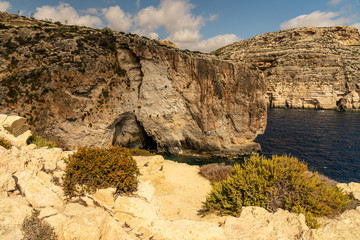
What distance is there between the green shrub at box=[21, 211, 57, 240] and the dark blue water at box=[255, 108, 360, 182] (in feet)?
83.7

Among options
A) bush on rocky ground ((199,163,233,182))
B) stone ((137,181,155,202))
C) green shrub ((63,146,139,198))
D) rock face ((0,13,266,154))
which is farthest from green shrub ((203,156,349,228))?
rock face ((0,13,266,154))

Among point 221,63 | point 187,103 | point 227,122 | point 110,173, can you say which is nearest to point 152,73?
point 187,103

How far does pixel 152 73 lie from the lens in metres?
24.2

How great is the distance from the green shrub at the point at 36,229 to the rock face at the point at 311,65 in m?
80.7

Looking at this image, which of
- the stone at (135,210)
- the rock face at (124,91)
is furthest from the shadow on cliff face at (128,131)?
the stone at (135,210)

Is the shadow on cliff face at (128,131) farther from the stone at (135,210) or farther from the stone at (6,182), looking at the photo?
the stone at (6,182)

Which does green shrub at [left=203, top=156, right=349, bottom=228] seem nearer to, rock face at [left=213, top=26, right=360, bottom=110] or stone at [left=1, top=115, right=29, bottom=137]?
stone at [left=1, top=115, right=29, bottom=137]

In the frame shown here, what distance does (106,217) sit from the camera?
467 centimetres

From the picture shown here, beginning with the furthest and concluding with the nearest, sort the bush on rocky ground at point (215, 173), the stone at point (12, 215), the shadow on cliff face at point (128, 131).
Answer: the shadow on cliff face at point (128, 131), the bush on rocky ground at point (215, 173), the stone at point (12, 215)

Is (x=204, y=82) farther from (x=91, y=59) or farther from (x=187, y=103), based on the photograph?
(x=91, y=59)

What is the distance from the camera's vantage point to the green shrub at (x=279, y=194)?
21.4ft

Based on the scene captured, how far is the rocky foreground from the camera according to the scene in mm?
4105

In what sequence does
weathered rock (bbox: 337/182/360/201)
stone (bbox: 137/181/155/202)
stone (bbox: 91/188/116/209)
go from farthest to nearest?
weathered rock (bbox: 337/182/360/201)
stone (bbox: 137/181/155/202)
stone (bbox: 91/188/116/209)

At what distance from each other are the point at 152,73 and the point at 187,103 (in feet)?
20.0
